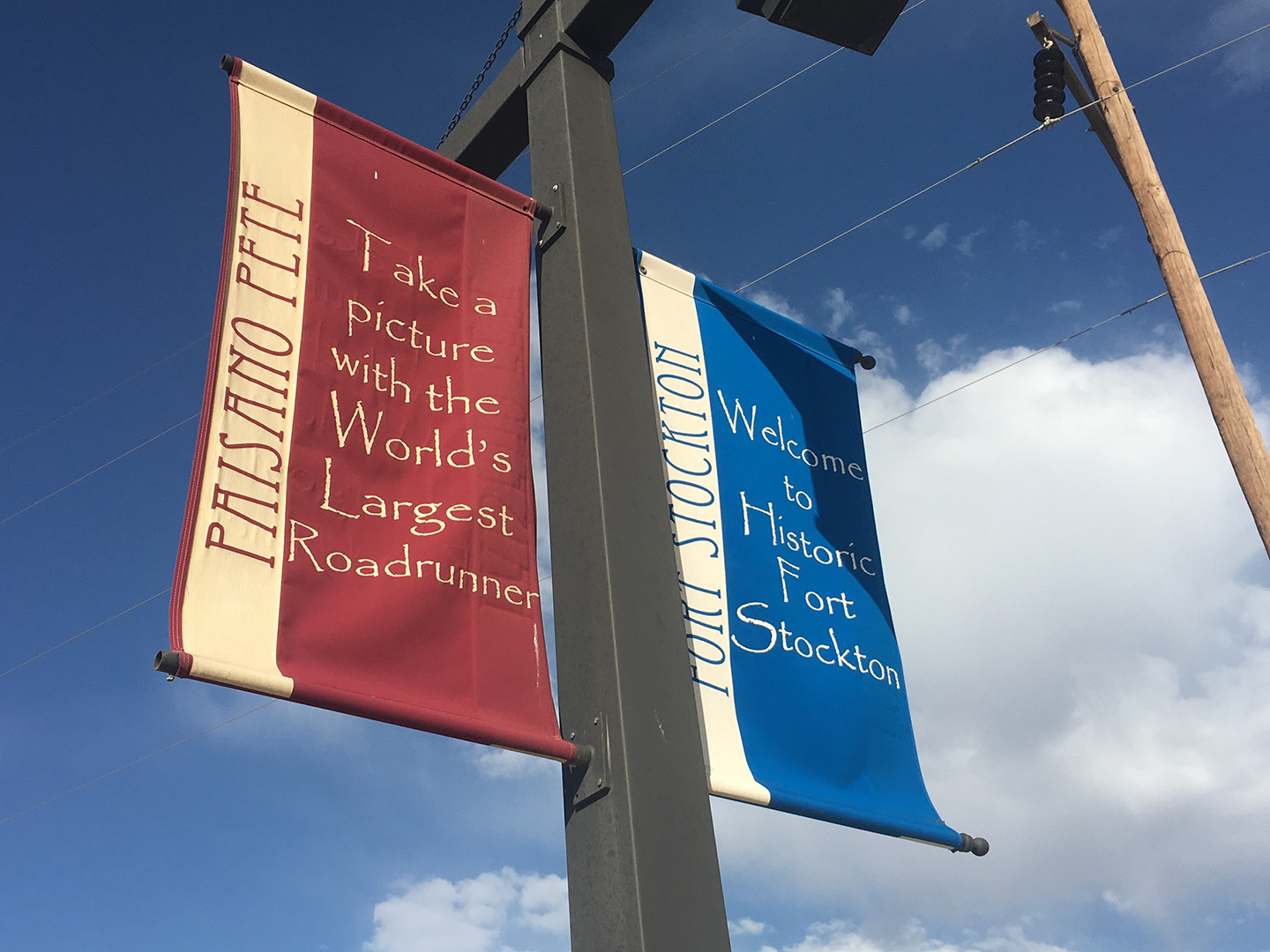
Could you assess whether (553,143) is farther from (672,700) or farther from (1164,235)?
(1164,235)

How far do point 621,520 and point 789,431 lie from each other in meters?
1.32

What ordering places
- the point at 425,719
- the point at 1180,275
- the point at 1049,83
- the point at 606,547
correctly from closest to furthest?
1. the point at 425,719
2. the point at 606,547
3. the point at 1180,275
4. the point at 1049,83

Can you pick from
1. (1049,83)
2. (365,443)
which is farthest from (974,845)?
(1049,83)

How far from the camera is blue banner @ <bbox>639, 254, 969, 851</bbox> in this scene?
3312 millimetres

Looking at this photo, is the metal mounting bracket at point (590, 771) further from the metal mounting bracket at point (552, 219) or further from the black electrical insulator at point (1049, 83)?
the black electrical insulator at point (1049, 83)

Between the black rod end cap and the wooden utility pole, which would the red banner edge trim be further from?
the wooden utility pole

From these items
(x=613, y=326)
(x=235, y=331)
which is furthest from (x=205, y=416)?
(x=613, y=326)

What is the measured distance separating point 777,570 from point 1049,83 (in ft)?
13.2

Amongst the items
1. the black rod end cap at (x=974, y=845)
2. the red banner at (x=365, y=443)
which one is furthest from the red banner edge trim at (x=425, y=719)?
the black rod end cap at (x=974, y=845)

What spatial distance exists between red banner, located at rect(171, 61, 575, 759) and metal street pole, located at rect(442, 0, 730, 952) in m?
0.13

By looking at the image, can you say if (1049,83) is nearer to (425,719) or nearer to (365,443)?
(365,443)

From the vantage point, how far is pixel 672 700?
290 cm

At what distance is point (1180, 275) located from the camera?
17.5 ft

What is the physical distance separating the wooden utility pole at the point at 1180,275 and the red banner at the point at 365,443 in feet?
10.4
